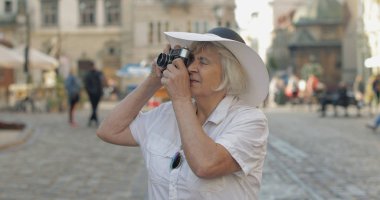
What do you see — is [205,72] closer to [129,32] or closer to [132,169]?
[132,169]

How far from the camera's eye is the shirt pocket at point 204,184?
118 inches

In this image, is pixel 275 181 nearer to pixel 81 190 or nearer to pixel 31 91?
pixel 81 190

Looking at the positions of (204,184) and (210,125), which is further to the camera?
(210,125)

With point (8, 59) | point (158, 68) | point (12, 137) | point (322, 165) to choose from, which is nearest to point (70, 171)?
point (322, 165)

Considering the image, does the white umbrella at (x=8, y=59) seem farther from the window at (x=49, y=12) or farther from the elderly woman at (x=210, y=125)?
the window at (x=49, y=12)

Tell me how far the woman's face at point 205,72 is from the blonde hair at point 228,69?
0.6 inches

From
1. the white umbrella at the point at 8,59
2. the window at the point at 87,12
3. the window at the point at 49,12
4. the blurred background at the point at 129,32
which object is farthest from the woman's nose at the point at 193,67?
the window at the point at 49,12

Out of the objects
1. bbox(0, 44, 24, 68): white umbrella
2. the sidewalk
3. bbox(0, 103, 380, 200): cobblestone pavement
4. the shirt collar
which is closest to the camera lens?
the shirt collar

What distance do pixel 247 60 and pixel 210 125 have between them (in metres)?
0.29

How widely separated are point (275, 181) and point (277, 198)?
1.53 m

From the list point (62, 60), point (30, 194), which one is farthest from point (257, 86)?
point (62, 60)

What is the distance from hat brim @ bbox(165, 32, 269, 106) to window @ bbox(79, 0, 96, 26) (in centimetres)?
5475

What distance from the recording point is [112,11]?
190 ft

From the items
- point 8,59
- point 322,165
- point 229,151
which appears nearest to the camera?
point 229,151
